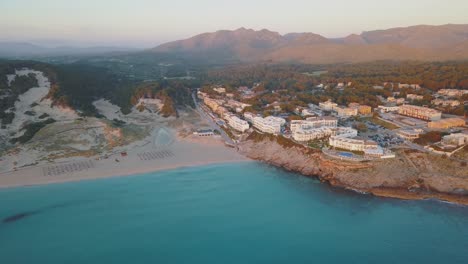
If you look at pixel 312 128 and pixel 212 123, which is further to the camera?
pixel 212 123

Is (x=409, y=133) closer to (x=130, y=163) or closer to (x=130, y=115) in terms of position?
(x=130, y=163)

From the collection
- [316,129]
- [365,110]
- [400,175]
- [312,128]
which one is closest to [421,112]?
[365,110]

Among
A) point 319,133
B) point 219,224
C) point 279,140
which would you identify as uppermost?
point 319,133

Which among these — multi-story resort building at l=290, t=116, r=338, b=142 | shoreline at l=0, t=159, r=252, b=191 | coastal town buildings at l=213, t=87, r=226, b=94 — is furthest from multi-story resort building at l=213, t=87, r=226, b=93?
shoreline at l=0, t=159, r=252, b=191

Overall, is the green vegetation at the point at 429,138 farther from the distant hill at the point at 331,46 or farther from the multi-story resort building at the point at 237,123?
the distant hill at the point at 331,46

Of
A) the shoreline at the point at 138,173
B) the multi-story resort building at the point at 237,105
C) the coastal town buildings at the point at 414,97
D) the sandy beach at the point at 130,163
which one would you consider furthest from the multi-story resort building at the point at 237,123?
the coastal town buildings at the point at 414,97

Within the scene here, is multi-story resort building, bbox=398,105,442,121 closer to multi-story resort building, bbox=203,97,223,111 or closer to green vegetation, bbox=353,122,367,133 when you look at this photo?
green vegetation, bbox=353,122,367,133

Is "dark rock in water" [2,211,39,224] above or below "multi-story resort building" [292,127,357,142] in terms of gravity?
below
